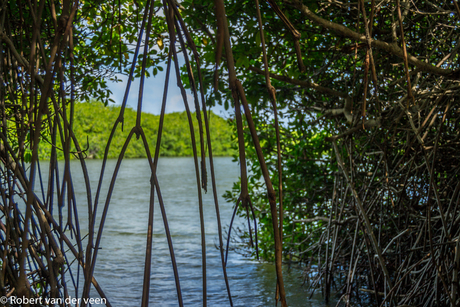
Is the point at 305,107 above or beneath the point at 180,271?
above

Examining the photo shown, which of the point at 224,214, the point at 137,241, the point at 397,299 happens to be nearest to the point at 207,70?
the point at 397,299

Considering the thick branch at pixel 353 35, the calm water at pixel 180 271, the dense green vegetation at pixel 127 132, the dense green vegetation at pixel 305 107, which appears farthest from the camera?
the dense green vegetation at pixel 127 132

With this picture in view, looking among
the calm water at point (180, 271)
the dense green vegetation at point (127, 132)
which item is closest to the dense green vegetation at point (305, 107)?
the calm water at point (180, 271)

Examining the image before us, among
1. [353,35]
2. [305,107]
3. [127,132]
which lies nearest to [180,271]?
[305,107]

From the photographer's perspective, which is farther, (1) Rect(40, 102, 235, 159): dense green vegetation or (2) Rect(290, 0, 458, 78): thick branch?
(1) Rect(40, 102, 235, 159): dense green vegetation

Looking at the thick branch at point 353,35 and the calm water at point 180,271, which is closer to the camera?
the thick branch at point 353,35

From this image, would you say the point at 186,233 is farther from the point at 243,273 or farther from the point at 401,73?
the point at 401,73

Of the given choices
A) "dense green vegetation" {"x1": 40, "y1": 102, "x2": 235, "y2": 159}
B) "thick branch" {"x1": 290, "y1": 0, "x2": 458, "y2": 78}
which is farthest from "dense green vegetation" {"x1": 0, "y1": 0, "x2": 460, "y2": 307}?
"dense green vegetation" {"x1": 40, "y1": 102, "x2": 235, "y2": 159}

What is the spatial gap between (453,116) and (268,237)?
8.89ft

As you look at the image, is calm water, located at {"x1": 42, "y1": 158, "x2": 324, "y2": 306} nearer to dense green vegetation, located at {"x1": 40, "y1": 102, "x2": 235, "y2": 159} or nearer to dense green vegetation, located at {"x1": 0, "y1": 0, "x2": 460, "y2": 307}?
dense green vegetation, located at {"x1": 0, "y1": 0, "x2": 460, "y2": 307}

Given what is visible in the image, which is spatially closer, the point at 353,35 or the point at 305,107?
the point at 353,35

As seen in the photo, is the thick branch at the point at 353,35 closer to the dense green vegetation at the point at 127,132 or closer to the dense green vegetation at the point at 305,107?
the dense green vegetation at the point at 305,107

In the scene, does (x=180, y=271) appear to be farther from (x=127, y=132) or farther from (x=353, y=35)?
(x=127, y=132)

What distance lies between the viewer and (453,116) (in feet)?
9.46
